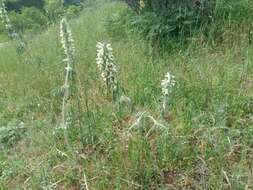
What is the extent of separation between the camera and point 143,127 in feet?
9.85

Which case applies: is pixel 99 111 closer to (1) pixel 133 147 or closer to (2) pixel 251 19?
(1) pixel 133 147

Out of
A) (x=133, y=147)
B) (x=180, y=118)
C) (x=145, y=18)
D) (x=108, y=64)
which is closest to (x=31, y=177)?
(x=133, y=147)

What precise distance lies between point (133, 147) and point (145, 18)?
7.45ft

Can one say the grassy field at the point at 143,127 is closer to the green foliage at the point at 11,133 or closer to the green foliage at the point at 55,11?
the green foliage at the point at 11,133

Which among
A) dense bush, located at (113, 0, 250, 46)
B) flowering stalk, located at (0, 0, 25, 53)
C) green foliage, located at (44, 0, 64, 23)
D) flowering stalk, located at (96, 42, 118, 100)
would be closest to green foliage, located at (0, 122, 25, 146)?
flowering stalk, located at (96, 42, 118, 100)

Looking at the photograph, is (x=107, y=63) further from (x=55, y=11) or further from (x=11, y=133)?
(x=55, y=11)

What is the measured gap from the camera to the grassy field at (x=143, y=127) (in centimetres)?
280

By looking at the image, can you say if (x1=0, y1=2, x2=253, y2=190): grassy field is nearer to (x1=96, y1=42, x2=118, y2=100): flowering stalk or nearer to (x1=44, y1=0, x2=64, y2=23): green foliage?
(x1=96, y1=42, x2=118, y2=100): flowering stalk

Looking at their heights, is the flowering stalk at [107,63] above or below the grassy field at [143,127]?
above

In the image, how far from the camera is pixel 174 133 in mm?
3037

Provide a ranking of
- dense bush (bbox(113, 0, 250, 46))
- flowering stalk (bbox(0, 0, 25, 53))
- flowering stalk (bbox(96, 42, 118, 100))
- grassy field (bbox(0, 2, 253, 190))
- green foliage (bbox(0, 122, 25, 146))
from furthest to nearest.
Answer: flowering stalk (bbox(0, 0, 25, 53)) < dense bush (bbox(113, 0, 250, 46)) < green foliage (bbox(0, 122, 25, 146)) < flowering stalk (bbox(96, 42, 118, 100)) < grassy field (bbox(0, 2, 253, 190))

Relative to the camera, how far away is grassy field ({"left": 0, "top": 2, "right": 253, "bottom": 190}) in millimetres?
2801

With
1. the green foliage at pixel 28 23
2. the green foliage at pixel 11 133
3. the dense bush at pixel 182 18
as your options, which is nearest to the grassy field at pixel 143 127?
the green foliage at pixel 11 133

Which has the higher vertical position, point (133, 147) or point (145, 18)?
point (145, 18)
